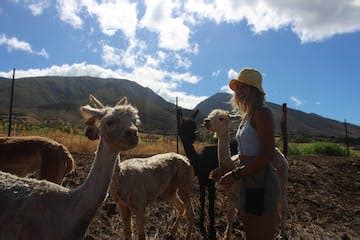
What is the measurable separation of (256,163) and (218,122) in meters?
3.68

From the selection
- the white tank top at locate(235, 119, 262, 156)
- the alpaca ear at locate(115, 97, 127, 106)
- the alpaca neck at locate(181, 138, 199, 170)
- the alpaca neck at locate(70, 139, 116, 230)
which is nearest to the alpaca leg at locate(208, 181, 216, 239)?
the alpaca neck at locate(181, 138, 199, 170)

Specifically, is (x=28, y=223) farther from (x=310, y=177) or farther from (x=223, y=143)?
(x=310, y=177)

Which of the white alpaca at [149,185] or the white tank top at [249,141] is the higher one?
the white tank top at [249,141]

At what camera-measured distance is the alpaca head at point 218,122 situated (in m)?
8.12

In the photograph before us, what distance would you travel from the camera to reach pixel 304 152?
26422 mm

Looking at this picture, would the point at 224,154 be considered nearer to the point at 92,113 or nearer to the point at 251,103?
the point at 251,103

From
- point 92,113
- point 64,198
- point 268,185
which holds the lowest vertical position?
point 64,198

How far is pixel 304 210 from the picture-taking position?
1143 centimetres

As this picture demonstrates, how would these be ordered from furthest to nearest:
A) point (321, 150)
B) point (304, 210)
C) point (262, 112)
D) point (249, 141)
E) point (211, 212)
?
point (321, 150) → point (304, 210) → point (211, 212) → point (249, 141) → point (262, 112)

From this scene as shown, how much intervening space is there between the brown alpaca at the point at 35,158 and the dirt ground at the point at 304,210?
1.21 metres

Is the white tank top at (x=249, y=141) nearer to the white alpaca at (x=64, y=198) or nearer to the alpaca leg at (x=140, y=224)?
the white alpaca at (x=64, y=198)

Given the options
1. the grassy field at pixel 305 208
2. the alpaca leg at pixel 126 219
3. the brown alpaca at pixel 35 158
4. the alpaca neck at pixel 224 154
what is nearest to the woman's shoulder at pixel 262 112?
the alpaca neck at pixel 224 154

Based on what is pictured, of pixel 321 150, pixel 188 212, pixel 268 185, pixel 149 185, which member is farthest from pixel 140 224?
pixel 321 150

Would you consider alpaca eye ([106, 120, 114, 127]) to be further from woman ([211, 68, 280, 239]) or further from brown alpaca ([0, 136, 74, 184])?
brown alpaca ([0, 136, 74, 184])
